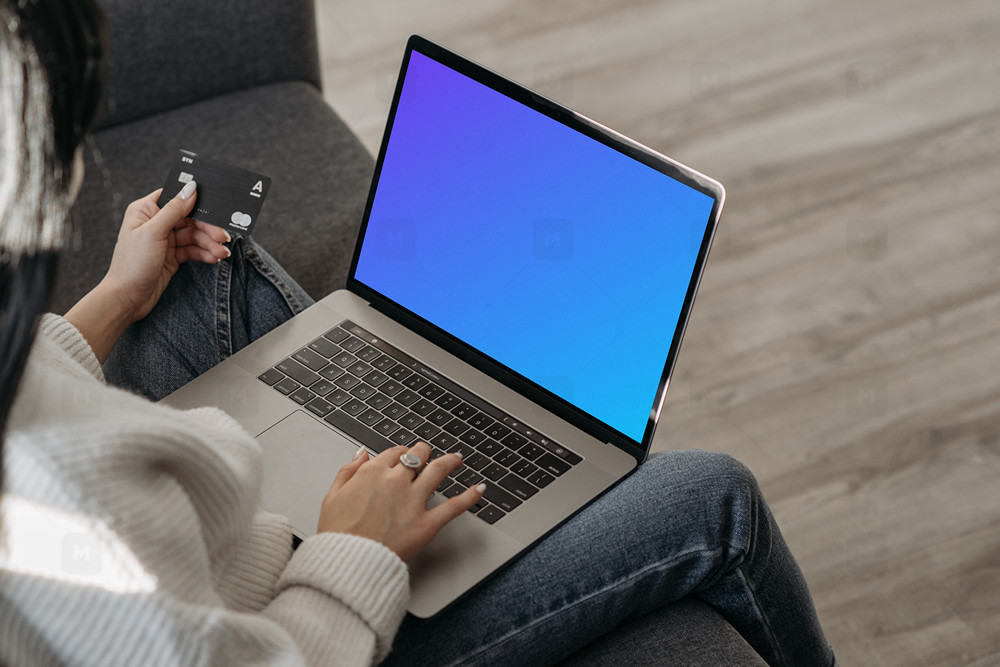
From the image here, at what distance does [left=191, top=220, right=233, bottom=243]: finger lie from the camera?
100cm

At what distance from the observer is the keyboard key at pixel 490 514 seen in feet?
2.81

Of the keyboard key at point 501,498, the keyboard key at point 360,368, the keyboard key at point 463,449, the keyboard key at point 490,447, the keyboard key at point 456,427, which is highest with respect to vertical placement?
the keyboard key at point 360,368

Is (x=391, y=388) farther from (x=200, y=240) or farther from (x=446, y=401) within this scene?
(x=200, y=240)

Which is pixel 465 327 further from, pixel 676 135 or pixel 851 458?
pixel 676 135

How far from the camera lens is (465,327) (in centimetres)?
100

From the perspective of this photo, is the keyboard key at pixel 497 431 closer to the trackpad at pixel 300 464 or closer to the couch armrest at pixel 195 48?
the trackpad at pixel 300 464

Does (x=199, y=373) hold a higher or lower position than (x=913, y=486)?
higher

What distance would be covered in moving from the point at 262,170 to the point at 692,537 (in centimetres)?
89

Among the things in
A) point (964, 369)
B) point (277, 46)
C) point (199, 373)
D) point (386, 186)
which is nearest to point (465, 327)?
point (386, 186)

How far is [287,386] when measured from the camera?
→ 0.97m

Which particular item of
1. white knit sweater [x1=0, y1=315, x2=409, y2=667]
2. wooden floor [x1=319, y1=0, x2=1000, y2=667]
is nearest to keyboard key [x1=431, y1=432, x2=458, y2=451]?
white knit sweater [x1=0, y1=315, x2=409, y2=667]

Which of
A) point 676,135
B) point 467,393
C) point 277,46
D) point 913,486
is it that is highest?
point 277,46

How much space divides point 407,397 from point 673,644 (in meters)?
0.35

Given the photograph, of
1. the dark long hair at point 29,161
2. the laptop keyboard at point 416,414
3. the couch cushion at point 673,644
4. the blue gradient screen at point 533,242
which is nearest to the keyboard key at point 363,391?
the laptop keyboard at point 416,414
